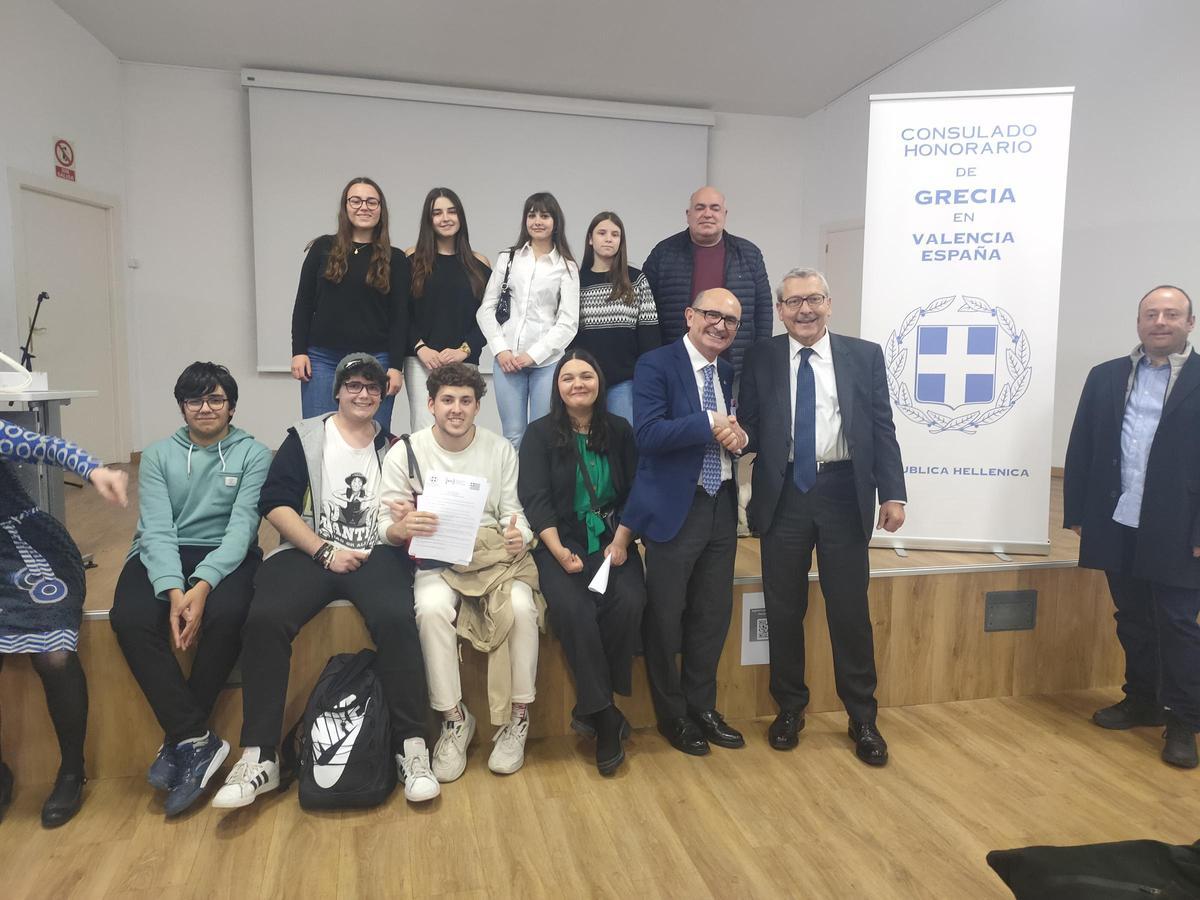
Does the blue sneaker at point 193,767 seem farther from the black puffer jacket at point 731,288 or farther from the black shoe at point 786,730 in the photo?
the black puffer jacket at point 731,288

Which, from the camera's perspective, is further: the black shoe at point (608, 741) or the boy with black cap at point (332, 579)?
the black shoe at point (608, 741)

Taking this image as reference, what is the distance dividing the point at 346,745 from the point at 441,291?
169 centimetres

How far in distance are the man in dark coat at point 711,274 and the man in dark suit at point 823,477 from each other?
0.53 m

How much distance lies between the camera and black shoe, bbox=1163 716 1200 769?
253cm

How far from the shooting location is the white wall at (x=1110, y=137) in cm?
445

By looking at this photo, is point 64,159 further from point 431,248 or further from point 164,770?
point 164,770

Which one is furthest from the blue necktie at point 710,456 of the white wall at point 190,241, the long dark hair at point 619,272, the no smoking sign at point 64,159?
the no smoking sign at point 64,159

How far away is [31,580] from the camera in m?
2.13

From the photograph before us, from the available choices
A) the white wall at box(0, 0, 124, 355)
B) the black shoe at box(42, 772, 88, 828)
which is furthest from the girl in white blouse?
the white wall at box(0, 0, 124, 355)

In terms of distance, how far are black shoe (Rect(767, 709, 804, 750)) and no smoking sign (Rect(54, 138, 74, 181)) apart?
18.4 feet

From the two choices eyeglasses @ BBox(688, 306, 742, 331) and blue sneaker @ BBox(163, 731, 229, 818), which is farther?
eyeglasses @ BBox(688, 306, 742, 331)

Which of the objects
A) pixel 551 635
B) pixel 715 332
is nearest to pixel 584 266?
pixel 715 332

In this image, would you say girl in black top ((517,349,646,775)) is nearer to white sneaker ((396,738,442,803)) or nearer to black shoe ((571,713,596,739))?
black shoe ((571,713,596,739))

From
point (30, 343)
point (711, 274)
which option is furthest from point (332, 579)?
point (30, 343)
